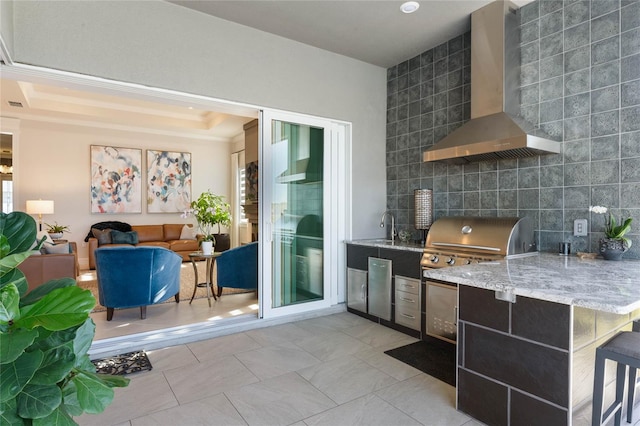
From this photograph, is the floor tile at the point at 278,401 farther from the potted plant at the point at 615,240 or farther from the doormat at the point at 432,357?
the potted plant at the point at 615,240

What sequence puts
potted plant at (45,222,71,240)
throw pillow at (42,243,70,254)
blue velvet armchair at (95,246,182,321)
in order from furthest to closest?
potted plant at (45,222,71,240)
throw pillow at (42,243,70,254)
blue velvet armchair at (95,246,182,321)

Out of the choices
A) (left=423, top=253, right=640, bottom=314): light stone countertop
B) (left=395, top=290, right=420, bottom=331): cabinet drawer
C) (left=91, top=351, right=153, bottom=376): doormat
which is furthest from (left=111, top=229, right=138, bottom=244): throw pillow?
(left=423, top=253, right=640, bottom=314): light stone countertop

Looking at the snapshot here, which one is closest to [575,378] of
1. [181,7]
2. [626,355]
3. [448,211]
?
[626,355]

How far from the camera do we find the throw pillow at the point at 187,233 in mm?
7457

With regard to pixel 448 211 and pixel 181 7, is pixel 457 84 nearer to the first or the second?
pixel 448 211

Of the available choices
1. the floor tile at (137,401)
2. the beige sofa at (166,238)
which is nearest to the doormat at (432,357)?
the floor tile at (137,401)

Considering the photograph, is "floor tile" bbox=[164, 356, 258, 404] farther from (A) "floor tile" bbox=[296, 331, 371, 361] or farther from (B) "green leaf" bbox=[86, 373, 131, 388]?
(B) "green leaf" bbox=[86, 373, 131, 388]

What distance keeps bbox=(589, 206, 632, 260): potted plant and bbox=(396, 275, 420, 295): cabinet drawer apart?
1.42m

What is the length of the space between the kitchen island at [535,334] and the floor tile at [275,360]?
119cm

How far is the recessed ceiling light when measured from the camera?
9.81 feet

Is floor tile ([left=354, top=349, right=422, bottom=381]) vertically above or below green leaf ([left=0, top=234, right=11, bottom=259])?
below

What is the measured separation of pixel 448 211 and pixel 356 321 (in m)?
1.54

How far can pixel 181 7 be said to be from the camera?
3041 mm

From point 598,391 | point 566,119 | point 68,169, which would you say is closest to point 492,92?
point 566,119
